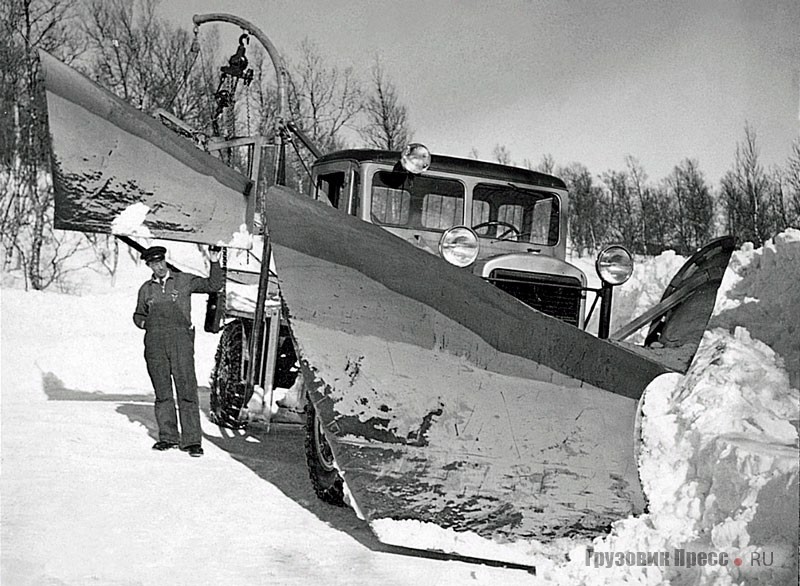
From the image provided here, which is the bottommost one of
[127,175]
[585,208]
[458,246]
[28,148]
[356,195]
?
[458,246]

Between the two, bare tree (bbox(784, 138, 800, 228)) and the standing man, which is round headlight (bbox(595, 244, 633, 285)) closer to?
bare tree (bbox(784, 138, 800, 228))

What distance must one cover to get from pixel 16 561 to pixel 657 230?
838 centimetres

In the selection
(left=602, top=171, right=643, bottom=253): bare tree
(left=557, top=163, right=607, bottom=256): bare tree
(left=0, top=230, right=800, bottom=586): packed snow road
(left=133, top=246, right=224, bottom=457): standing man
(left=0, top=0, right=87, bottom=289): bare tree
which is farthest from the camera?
(left=0, top=0, right=87, bottom=289): bare tree

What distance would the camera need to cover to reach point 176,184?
4238mm

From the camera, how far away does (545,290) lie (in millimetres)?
5023

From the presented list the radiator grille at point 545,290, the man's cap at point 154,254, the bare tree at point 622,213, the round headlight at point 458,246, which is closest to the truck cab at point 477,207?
the radiator grille at point 545,290

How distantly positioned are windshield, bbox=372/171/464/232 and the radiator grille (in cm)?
84

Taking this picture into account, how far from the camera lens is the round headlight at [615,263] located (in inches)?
194

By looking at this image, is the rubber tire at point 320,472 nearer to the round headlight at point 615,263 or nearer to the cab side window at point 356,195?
the cab side window at point 356,195

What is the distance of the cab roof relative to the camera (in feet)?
18.0

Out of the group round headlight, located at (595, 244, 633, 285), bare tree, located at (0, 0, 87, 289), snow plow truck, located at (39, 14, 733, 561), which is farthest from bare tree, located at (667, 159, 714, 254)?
bare tree, located at (0, 0, 87, 289)

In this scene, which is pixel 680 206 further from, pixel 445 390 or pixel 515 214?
pixel 445 390

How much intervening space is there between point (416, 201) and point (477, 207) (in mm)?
462

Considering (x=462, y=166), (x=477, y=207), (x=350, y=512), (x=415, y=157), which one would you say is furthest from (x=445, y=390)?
(x=462, y=166)
